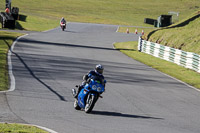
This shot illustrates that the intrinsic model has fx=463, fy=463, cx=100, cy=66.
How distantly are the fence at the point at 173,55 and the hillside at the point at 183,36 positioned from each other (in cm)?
226

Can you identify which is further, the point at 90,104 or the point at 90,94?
the point at 90,94

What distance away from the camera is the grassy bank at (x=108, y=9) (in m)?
96.6

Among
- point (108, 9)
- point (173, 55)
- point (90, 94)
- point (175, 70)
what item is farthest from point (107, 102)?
point (108, 9)

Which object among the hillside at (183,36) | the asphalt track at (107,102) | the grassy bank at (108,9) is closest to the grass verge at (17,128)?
the asphalt track at (107,102)

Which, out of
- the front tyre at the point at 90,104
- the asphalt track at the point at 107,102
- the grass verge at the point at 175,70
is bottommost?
the grass verge at the point at 175,70

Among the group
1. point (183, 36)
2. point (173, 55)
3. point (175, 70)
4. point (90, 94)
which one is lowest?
point (175, 70)

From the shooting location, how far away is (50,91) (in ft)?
52.5

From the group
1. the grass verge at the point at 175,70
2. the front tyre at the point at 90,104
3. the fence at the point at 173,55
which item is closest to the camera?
the front tyre at the point at 90,104

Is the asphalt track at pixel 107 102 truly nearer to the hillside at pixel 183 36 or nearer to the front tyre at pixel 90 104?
the front tyre at pixel 90 104

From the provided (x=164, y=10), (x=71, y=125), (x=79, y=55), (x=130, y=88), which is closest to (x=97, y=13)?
(x=164, y=10)

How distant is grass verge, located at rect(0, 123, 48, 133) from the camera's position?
9078mm

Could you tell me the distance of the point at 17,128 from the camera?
946cm

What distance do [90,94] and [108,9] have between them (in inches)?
4061

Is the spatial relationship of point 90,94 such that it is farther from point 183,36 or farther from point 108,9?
point 108,9
